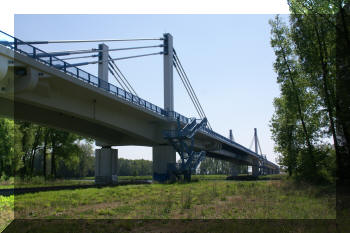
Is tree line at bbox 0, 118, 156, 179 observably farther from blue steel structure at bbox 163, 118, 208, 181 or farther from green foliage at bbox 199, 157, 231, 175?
green foliage at bbox 199, 157, 231, 175

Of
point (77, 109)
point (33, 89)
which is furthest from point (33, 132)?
point (33, 89)

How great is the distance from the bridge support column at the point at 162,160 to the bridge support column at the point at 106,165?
6.54 metres

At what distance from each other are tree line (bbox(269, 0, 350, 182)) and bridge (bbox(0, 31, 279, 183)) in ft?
51.6

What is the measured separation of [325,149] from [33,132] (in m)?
38.5

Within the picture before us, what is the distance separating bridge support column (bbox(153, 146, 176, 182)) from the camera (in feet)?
138

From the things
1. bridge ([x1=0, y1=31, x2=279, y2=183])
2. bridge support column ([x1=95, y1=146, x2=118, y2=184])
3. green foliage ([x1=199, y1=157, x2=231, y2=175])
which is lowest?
green foliage ([x1=199, y1=157, x2=231, y2=175])

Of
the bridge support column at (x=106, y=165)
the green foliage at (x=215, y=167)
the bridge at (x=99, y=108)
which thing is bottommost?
the green foliage at (x=215, y=167)

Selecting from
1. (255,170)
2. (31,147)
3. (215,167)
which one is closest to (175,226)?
(31,147)

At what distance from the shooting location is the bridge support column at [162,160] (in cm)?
4219

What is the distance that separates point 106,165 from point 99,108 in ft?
51.7

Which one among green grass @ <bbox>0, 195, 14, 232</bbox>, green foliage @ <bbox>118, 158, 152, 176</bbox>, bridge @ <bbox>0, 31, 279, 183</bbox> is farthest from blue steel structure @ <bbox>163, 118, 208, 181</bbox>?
green foliage @ <bbox>118, 158, 152, 176</bbox>

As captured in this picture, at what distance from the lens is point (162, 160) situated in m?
42.9

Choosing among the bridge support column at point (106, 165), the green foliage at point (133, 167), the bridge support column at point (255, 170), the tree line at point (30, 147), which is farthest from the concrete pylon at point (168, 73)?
the green foliage at point (133, 167)

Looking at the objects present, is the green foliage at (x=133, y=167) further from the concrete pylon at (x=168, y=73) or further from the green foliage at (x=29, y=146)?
the concrete pylon at (x=168, y=73)
